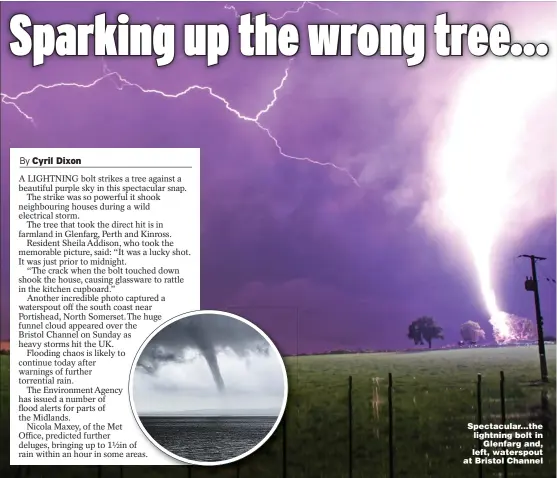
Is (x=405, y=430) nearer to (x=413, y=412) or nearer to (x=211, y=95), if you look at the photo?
(x=413, y=412)

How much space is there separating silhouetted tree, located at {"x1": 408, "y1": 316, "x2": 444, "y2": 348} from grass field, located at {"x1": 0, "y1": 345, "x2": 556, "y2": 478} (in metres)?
0.06

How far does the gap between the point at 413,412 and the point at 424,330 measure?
30 cm

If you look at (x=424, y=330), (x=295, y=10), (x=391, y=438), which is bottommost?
(x=391, y=438)

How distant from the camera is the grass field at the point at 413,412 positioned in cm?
208

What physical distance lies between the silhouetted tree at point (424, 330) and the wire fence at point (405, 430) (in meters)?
0.16

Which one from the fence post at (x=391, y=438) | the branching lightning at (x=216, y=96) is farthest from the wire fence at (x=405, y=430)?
the branching lightning at (x=216, y=96)

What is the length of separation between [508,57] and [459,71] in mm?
185

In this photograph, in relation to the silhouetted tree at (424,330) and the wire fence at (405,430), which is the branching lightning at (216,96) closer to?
the silhouetted tree at (424,330)

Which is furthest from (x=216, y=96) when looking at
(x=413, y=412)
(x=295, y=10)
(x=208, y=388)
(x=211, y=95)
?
(x=413, y=412)

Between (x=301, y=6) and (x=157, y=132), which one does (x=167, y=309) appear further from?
(x=301, y=6)

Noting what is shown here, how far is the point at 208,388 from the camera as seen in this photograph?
6.56 feet

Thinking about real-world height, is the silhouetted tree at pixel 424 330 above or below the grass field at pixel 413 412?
above

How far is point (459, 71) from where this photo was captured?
2.10 meters

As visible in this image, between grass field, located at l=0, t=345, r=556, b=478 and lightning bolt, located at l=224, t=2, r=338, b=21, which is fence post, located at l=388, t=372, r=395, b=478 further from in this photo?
lightning bolt, located at l=224, t=2, r=338, b=21
